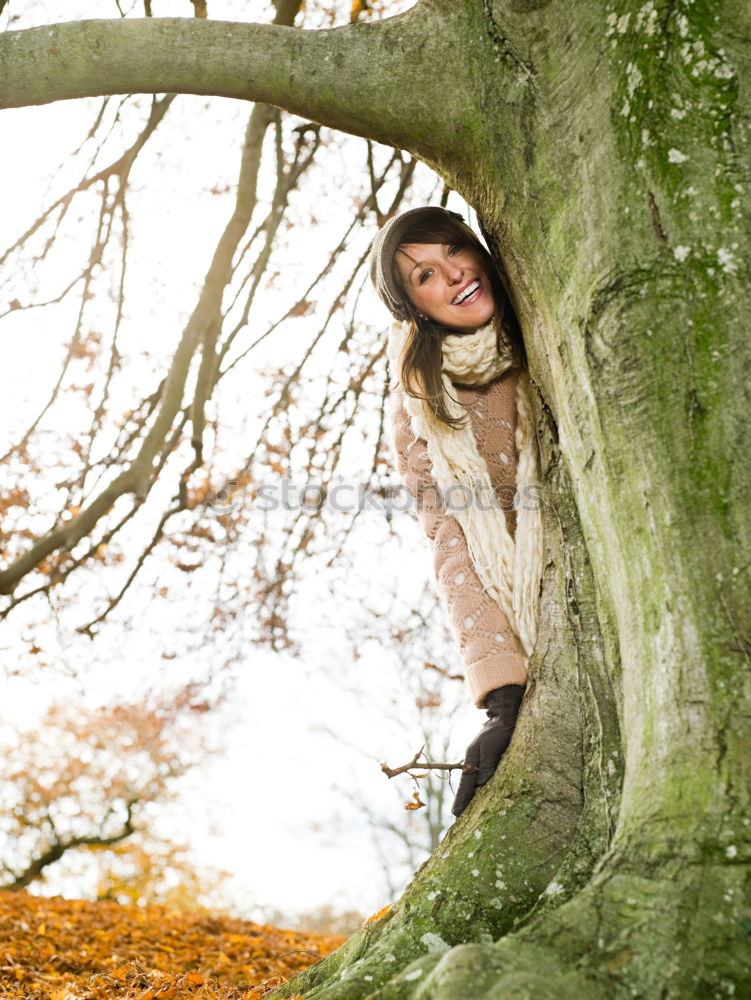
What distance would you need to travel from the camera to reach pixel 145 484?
12.2 feet

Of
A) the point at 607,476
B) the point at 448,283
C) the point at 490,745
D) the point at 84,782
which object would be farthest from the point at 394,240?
the point at 84,782

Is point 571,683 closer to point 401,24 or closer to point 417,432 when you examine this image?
point 417,432

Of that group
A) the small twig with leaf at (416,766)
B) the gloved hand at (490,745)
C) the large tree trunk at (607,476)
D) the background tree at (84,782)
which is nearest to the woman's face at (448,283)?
the large tree trunk at (607,476)

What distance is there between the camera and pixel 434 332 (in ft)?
9.03

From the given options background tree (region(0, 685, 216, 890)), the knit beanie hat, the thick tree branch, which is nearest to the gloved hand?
the knit beanie hat

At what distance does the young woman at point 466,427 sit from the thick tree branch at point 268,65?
1.71 feet

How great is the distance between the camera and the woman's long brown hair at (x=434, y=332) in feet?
8.56

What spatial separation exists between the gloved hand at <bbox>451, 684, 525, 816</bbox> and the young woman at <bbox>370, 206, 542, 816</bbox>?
0.07 metres

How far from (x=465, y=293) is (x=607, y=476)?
1.10 meters

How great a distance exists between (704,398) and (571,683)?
0.86 metres

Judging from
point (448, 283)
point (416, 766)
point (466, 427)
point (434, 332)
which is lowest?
point (416, 766)

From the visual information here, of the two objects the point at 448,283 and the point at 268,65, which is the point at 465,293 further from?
the point at 268,65

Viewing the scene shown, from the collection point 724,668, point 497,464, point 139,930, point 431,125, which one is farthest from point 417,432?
point 139,930

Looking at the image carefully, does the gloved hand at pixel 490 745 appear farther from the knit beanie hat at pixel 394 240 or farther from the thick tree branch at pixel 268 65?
the thick tree branch at pixel 268 65
